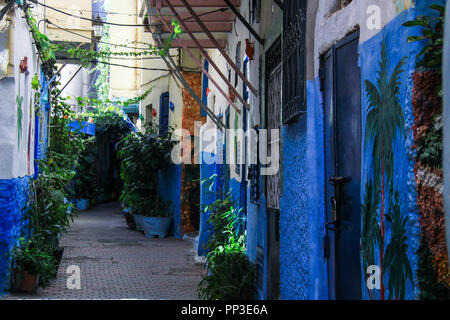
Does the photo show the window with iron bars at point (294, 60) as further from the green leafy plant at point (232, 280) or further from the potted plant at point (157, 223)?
the potted plant at point (157, 223)

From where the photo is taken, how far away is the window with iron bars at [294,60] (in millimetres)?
4031

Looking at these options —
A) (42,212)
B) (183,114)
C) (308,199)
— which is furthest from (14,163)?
(183,114)

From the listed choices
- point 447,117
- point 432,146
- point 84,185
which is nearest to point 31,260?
point 432,146

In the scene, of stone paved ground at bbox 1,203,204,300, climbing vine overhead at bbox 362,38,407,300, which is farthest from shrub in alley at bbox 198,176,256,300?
climbing vine overhead at bbox 362,38,407,300

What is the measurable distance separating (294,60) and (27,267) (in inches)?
162

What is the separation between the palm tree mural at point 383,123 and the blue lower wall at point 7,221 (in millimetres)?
4446

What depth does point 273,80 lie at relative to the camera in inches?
221

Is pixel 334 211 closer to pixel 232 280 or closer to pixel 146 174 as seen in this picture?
pixel 232 280

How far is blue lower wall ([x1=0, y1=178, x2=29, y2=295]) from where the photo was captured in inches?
236

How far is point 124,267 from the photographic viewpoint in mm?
8945

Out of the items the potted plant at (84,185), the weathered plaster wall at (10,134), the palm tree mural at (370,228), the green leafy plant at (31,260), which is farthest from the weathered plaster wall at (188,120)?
the palm tree mural at (370,228)

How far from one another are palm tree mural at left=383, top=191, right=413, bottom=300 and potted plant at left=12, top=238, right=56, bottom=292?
5073mm

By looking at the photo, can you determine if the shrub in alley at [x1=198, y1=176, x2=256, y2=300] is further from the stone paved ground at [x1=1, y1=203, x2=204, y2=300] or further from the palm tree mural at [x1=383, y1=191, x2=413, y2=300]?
the palm tree mural at [x1=383, y1=191, x2=413, y2=300]

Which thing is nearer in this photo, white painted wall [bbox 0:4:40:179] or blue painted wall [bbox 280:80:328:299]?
blue painted wall [bbox 280:80:328:299]
